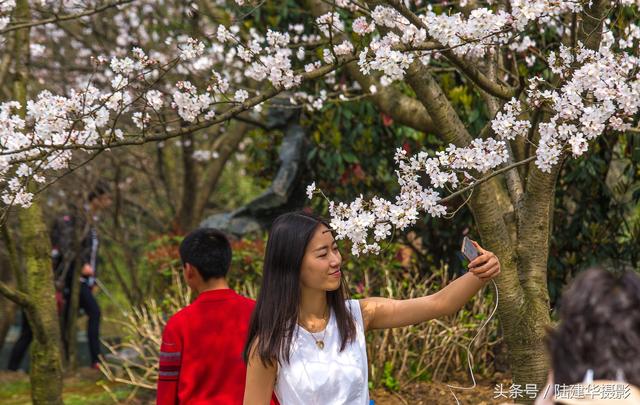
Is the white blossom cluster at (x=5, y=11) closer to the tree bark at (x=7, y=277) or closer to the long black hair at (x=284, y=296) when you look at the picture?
the tree bark at (x=7, y=277)

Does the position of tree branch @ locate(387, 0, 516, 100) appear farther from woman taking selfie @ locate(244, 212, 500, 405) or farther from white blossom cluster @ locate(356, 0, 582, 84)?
woman taking selfie @ locate(244, 212, 500, 405)

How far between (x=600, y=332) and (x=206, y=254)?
235 cm

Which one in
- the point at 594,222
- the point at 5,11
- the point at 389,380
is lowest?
the point at 389,380

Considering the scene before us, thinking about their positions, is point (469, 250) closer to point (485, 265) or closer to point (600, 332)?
point (485, 265)

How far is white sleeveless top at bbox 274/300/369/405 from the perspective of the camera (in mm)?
2961

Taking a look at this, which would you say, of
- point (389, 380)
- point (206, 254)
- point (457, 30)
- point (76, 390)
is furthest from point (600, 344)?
point (76, 390)

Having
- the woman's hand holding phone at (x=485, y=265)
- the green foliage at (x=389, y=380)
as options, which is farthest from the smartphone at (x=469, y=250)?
the green foliage at (x=389, y=380)

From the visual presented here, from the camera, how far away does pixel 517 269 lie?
391 cm

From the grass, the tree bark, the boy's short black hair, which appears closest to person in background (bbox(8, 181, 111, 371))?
the grass

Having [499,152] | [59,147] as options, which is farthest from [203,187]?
[499,152]

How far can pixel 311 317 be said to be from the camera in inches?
123

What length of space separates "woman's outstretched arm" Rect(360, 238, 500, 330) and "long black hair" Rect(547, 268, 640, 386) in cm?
127

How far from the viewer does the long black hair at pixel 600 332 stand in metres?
1.62

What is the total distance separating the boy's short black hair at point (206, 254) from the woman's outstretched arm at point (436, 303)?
78cm
